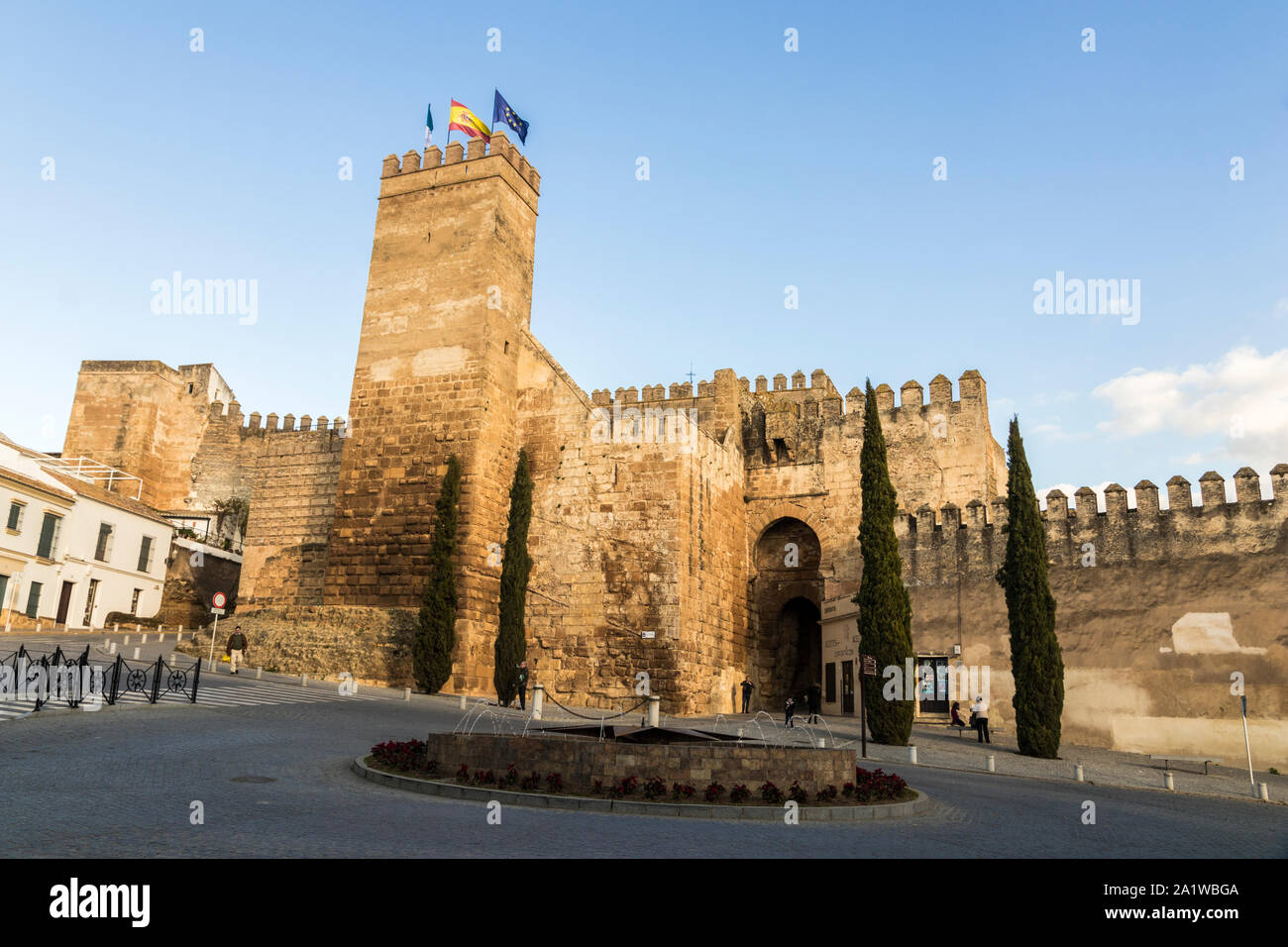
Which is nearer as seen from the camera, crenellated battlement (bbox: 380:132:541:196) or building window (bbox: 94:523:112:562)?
crenellated battlement (bbox: 380:132:541:196)

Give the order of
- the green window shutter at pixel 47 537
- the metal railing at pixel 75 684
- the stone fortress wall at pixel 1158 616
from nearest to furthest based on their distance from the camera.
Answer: the metal railing at pixel 75 684 → the stone fortress wall at pixel 1158 616 → the green window shutter at pixel 47 537

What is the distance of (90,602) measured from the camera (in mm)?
30891

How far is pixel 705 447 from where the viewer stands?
25562mm

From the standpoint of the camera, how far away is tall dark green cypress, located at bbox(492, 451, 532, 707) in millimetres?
21891

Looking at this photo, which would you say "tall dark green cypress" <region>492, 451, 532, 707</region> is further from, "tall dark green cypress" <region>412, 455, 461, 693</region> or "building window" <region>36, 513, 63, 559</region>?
"building window" <region>36, 513, 63, 559</region>

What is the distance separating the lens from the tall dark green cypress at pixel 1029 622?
59.1ft

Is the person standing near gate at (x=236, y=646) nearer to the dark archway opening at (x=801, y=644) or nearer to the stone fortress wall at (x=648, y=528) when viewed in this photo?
the stone fortress wall at (x=648, y=528)

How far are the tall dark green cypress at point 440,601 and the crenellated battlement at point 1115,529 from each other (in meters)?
11.5

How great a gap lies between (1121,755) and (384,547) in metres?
18.0

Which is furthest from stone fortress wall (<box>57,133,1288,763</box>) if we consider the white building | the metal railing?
the metal railing

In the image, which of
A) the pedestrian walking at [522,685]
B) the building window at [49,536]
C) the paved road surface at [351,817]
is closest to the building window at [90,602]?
the building window at [49,536]

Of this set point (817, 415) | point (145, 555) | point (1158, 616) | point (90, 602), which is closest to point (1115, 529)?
point (1158, 616)

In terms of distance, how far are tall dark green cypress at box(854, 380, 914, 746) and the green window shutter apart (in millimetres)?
24958

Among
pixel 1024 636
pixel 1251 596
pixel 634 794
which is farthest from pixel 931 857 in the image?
pixel 1251 596
